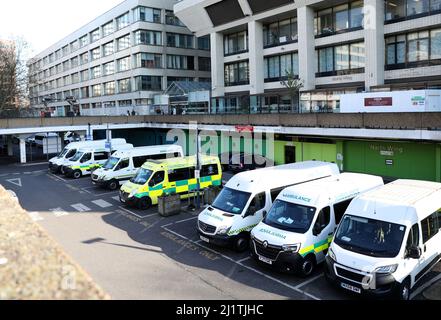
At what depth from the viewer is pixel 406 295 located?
964 cm

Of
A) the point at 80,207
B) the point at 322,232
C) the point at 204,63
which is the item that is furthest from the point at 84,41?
the point at 322,232

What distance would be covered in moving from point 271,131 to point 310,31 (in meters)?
11.8

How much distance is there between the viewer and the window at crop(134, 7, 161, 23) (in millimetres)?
55197

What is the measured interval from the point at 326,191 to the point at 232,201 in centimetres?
338

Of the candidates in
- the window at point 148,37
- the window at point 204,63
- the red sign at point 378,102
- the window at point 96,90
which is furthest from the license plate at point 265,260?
the window at point 96,90

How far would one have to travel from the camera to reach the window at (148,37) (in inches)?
2186

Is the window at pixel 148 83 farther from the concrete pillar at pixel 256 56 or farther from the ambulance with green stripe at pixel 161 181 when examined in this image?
the ambulance with green stripe at pixel 161 181

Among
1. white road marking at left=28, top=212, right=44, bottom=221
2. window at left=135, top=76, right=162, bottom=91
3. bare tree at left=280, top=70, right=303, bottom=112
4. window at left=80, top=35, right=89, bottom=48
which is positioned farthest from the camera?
window at left=80, top=35, right=89, bottom=48

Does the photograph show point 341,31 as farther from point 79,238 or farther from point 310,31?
point 79,238

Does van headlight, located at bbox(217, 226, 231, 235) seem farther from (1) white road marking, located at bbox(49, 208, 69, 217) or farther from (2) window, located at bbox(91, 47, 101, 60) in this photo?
(2) window, located at bbox(91, 47, 101, 60)

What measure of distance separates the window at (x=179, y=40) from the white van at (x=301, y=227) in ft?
162

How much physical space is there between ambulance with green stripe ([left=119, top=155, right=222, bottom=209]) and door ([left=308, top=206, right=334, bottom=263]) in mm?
9461

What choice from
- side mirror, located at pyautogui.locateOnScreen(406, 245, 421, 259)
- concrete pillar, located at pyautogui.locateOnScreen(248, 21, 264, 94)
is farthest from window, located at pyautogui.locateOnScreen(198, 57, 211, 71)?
side mirror, located at pyautogui.locateOnScreen(406, 245, 421, 259)

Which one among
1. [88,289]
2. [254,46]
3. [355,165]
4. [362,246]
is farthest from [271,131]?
[88,289]
